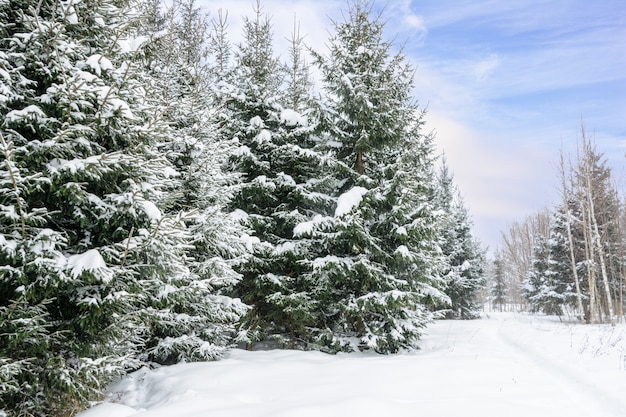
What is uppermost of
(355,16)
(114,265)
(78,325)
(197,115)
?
(355,16)

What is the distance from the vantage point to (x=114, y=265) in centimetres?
496

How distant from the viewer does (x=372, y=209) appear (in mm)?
9039

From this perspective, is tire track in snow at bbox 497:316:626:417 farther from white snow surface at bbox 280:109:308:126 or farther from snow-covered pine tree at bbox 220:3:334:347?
white snow surface at bbox 280:109:308:126

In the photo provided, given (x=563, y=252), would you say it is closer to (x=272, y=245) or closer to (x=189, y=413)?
(x=272, y=245)

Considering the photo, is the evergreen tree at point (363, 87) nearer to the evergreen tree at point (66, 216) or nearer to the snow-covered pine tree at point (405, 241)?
the snow-covered pine tree at point (405, 241)

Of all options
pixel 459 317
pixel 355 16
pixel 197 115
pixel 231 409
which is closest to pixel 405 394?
pixel 231 409

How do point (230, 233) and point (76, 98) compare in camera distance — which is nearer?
point (76, 98)

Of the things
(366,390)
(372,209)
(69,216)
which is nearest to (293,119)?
(372,209)

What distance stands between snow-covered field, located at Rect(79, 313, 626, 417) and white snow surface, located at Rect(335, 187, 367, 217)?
3.37 meters

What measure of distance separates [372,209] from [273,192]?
3.27 meters

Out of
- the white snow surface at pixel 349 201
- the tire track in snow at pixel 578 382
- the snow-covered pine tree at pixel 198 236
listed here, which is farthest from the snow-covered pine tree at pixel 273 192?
the tire track in snow at pixel 578 382

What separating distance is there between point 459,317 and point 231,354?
66.9 ft

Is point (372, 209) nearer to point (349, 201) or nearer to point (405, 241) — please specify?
point (349, 201)

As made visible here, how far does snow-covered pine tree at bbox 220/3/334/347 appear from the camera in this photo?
31.7 ft
